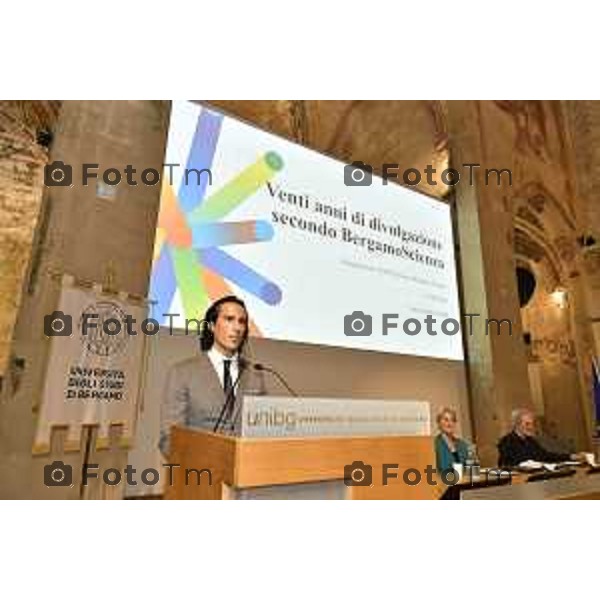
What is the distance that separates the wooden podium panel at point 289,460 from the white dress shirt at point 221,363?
1.26m

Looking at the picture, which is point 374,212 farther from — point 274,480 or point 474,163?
point 274,480

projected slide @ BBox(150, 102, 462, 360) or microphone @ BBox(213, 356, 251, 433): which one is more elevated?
projected slide @ BBox(150, 102, 462, 360)

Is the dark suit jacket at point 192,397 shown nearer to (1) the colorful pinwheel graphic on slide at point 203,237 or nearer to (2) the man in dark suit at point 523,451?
(1) the colorful pinwheel graphic on slide at point 203,237

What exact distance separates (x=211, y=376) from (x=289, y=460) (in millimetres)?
1767

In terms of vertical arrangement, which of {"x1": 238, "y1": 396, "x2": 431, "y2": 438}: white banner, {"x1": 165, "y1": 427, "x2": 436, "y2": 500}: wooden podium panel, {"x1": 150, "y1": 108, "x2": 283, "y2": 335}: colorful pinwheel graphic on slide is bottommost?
{"x1": 165, "y1": 427, "x2": 436, "y2": 500}: wooden podium panel

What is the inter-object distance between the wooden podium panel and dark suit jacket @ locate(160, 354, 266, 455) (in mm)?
1110

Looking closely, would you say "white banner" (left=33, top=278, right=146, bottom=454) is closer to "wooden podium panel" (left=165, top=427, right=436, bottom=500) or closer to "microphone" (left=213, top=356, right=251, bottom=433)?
"microphone" (left=213, top=356, right=251, bottom=433)

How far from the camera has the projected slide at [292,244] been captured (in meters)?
3.45

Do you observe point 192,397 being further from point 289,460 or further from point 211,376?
point 289,460

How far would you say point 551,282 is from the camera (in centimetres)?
987

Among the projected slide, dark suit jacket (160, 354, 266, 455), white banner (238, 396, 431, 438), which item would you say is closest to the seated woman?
the projected slide

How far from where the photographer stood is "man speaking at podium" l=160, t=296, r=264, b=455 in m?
3.20

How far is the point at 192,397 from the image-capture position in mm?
3262

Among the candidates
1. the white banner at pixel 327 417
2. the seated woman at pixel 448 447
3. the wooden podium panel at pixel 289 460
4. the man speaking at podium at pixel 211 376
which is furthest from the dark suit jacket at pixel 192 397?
the seated woman at pixel 448 447
